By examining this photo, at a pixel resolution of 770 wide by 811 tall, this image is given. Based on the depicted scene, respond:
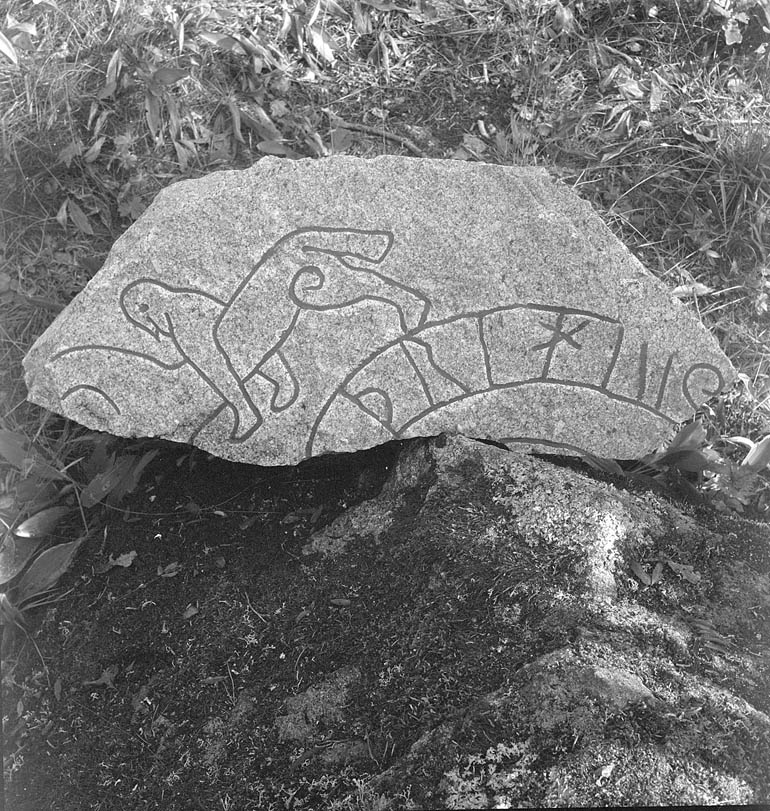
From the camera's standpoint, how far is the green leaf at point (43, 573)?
1.96 meters

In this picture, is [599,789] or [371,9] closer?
[599,789]

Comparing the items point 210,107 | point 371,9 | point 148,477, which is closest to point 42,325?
point 148,477

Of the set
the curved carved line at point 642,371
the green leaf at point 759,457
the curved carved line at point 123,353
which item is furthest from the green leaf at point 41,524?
the green leaf at point 759,457

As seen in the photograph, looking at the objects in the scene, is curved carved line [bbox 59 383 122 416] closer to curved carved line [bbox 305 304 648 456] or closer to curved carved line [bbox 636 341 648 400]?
curved carved line [bbox 305 304 648 456]

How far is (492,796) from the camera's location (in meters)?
1.41

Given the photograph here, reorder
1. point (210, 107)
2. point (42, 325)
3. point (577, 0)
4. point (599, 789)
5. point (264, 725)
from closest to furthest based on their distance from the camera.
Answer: point (599, 789) → point (264, 725) → point (42, 325) → point (210, 107) → point (577, 0)

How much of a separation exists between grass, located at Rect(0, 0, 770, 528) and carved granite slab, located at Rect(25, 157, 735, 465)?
54 cm

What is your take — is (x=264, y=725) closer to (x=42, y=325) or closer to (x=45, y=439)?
(x=45, y=439)

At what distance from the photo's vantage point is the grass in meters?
2.52

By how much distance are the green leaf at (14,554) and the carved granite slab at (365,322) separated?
1.13 ft

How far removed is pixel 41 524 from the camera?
203 centimetres

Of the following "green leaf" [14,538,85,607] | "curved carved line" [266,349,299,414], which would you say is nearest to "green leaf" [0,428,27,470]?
"green leaf" [14,538,85,607]

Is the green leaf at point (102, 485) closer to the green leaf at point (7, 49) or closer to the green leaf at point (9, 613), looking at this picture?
the green leaf at point (9, 613)

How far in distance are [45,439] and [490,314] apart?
114 cm
